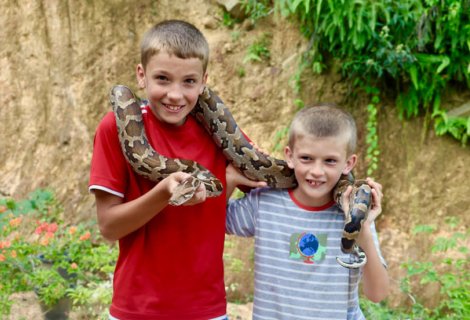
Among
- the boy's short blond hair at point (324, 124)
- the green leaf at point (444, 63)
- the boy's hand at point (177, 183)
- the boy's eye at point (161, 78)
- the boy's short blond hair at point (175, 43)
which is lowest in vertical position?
the boy's hand at point (177, 183)

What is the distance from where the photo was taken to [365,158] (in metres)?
7.18

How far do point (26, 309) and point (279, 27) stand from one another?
15.0ft

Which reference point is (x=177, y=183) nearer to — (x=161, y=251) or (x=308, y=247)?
(x=161, y=251)

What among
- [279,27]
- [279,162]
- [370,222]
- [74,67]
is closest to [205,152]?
[279,162]

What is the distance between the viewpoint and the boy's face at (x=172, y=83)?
2885mm

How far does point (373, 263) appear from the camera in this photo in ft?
9.50

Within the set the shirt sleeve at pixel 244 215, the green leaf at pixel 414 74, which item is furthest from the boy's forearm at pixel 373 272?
the green leaf at pixel 414 74

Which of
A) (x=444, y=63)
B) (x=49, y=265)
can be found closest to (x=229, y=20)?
(x=444, y=63)

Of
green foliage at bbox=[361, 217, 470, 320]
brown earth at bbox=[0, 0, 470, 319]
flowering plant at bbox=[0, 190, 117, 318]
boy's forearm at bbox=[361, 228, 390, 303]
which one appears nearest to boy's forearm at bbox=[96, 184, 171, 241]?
boy's forearm at bbox=[361, 228, 390, 303]

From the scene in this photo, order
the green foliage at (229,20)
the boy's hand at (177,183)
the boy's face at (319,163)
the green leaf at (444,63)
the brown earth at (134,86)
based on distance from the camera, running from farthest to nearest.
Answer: the green foliage at (229,20)
the brown earth at (134,86)
the green leaf at (444,63)
the boy's face at (319,163)
the boy's hand at (177,183)

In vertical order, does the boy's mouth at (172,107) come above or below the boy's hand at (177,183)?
above

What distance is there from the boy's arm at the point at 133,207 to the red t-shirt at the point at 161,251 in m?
0.08

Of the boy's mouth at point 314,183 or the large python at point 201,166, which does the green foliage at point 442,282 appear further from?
the boy's mouth at point 314,183

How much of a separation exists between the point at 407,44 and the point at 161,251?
15.4 ft
